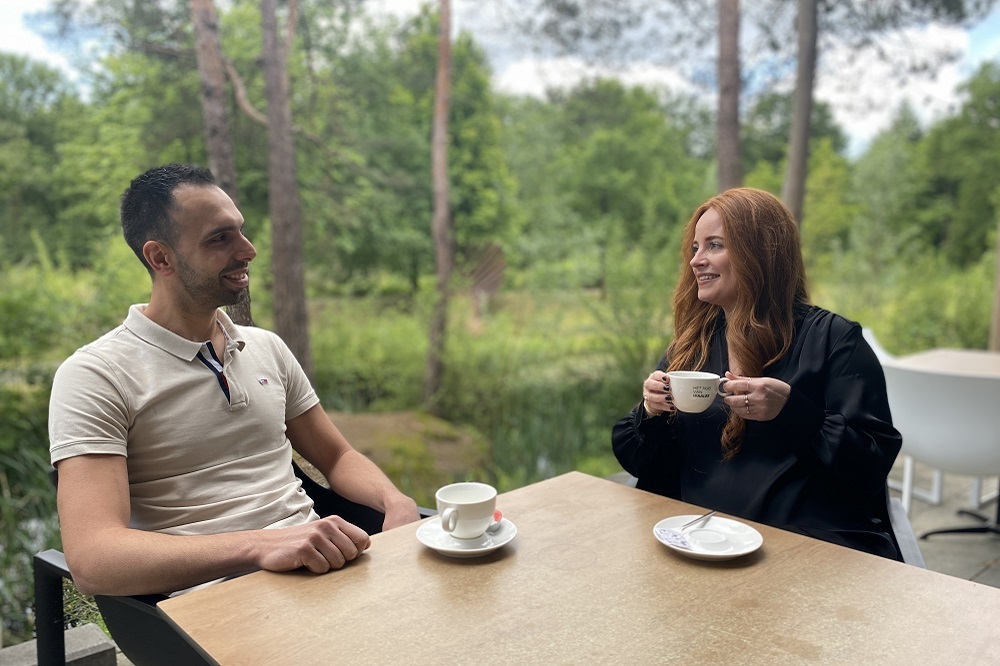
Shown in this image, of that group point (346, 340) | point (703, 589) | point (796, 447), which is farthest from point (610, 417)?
point (703, 589)

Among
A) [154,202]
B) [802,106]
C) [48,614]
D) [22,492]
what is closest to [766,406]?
[154,202]

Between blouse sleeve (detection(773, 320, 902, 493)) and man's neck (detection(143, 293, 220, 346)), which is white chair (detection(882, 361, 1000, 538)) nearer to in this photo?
blouse sleeve (detection(773, 320, 902, 493))

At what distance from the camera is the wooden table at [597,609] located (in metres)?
0.89

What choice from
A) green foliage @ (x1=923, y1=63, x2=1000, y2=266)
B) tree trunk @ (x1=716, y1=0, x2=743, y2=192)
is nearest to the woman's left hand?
tree trunk @ (x1=716, y1=0, x2=743, y2=192)

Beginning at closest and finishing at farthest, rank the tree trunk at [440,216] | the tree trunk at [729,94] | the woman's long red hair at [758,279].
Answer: the woman's long red hair at [758,279] → the tree trunk at [729,94] → the tree trunk at [440,216]

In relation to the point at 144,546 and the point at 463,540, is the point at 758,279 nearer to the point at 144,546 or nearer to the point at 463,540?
the point at 463,540

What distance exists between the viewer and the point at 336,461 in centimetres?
179

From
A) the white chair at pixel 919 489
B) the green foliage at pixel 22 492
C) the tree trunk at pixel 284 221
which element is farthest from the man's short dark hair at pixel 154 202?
the white chair at pixel 919 489

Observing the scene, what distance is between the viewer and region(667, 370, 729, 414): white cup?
1.27 metres

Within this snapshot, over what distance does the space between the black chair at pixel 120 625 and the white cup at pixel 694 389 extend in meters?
0.56

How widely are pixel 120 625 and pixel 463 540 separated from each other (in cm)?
59

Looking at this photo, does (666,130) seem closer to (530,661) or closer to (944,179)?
(944,179)

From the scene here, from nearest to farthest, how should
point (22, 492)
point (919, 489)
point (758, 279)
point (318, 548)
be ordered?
point (318, 548) < point (758, 279) < point (22, 492) < point (919, 489)

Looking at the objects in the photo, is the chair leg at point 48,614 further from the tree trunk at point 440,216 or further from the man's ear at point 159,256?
the tree trunk at point 440,216
